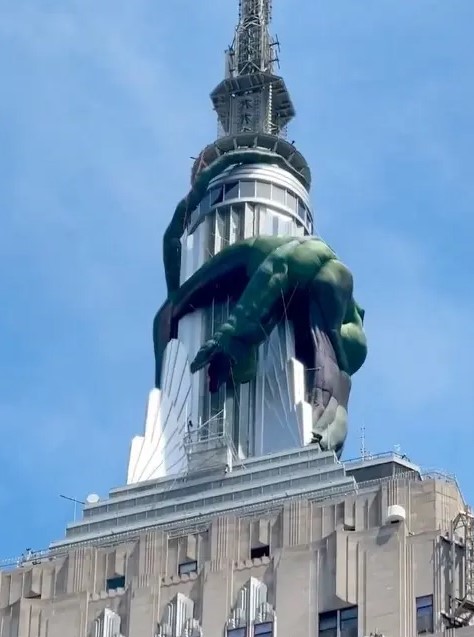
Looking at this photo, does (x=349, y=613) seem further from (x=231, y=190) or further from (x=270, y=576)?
(x=231, y=190)

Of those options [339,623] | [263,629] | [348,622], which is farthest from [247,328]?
[348,622]

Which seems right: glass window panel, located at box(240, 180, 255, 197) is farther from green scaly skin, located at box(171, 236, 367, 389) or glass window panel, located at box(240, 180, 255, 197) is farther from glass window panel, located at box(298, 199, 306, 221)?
green scaly skin, located at box(171, 236, 367, 389)

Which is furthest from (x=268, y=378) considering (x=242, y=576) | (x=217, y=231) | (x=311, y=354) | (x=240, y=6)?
(x=240, y=6)

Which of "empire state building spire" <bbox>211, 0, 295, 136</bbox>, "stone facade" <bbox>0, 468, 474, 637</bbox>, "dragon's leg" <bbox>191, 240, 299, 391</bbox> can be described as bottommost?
"stone facade" <bbox>0, 468, 474, 637</bbox>

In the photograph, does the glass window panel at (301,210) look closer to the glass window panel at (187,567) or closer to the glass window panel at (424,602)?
the glass window panel at (187,567)

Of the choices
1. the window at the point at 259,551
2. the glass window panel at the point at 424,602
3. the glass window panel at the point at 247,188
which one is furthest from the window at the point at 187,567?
the glass window panel at the point at 247,188

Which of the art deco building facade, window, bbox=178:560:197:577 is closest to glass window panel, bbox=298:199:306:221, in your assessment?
the art deco building facade
